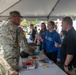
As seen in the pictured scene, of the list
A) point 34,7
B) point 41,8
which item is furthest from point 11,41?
point 41,8

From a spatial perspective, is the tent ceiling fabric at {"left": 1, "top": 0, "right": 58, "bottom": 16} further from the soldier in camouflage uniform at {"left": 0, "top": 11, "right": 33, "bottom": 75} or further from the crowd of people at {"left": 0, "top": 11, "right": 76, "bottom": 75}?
the soldier in camouflage uniform at {"left": 0, "top": 11, "right": 33, "bottom": 75}

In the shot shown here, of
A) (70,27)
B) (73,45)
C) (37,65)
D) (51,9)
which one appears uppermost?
(51,9)

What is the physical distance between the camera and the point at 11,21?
7.80ft

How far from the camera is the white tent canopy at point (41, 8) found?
481 centimetres

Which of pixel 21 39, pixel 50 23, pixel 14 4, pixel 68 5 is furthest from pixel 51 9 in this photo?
pixel 21 39

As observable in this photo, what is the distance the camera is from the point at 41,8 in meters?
5.35

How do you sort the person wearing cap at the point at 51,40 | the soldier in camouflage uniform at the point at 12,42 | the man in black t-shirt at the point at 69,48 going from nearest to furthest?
the soldier in camouflage uniform at the point at 12,42, the man in black t-shirt at the point at 69,48, the person wearing cap at the point at 51,40

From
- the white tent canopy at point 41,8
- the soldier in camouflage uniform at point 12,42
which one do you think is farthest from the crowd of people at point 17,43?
the white tent canopy at point 41,8

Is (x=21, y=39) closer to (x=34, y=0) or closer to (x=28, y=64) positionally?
(x=28, y=64)

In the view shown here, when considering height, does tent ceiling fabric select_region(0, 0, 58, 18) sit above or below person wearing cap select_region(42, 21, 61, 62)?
above

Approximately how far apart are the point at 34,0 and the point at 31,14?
38.4 inches

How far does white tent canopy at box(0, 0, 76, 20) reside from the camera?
4.81 meters

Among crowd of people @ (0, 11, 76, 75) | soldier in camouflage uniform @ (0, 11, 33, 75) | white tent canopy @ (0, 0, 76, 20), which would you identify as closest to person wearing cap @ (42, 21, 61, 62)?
crowd of people @ (0, 11, 76, 75)

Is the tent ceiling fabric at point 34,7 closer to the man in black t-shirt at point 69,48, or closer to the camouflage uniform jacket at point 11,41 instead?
the man in black t-shirt at point 69,48
